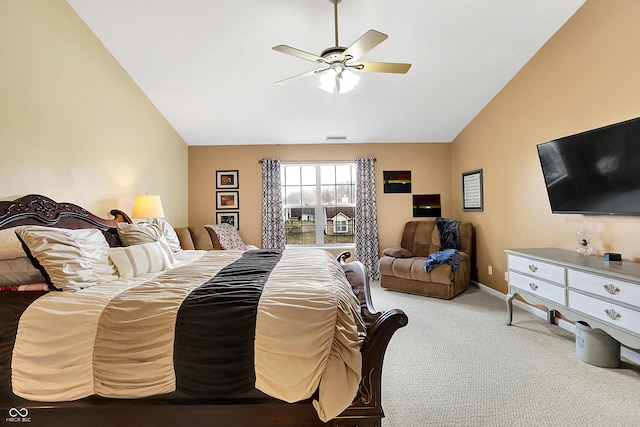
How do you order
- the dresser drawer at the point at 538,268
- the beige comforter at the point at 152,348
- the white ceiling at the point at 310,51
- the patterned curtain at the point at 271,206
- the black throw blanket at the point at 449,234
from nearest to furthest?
the beige comforter at the point at 152,348 → the dresser drawer at the point at 538,268 → the white ceiling at the point at 310,51 → the black throw blanket at the point at 449,234 → the patterned curtain at the point at 271,206

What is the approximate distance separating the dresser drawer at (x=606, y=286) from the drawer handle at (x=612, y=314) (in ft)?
0.27

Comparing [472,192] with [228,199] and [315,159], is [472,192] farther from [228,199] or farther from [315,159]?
[228,199]

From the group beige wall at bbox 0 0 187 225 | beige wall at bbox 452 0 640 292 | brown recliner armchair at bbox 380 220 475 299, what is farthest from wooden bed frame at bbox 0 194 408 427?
brown recliner armchair at bbox 380 220 475 299

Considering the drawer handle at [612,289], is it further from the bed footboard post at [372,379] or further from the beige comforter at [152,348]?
the beige comforter at [152,348]

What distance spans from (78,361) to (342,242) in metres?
4.54

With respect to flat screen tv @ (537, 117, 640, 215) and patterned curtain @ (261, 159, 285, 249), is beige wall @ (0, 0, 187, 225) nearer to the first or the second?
patterned curtain @ (261, 159, 285, 249)

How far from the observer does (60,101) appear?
2869mm

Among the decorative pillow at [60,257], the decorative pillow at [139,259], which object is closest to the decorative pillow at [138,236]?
the decorative pillow at [139,259]

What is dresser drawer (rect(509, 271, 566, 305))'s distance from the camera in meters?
2.65

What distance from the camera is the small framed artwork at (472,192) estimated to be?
15.7ft

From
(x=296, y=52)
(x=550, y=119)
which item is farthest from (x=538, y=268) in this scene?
(x=296, y=52)

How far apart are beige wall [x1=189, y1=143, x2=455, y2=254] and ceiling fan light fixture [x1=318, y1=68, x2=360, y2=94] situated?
110 inches

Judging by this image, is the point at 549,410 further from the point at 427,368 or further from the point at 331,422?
the point at 331,422

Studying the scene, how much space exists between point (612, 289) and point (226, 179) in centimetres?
504
